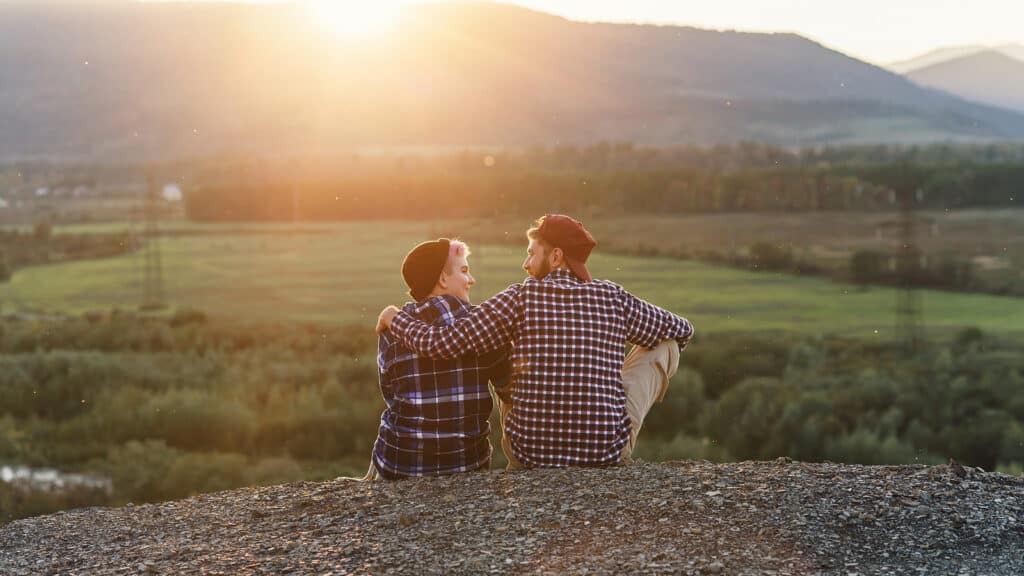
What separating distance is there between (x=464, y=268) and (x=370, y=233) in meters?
79.2

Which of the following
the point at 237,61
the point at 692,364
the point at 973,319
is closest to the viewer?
the point at 692,364

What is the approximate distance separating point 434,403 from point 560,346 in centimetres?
81

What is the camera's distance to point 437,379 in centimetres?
643

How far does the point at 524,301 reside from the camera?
6332 mm

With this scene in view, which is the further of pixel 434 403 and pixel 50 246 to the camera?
pixel 50 246

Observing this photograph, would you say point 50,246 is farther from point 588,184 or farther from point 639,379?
point 639,379

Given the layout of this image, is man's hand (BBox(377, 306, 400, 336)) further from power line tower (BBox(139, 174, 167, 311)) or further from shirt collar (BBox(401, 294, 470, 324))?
power line tower (BBox(139, 174, 167, 311))

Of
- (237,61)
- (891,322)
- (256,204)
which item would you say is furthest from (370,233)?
(237,61)

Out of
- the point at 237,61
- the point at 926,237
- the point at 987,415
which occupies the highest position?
the point at 237,61

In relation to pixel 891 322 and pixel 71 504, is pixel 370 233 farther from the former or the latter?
pixel 71 504

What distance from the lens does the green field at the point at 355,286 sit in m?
74.1

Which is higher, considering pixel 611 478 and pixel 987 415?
pixel 611 478

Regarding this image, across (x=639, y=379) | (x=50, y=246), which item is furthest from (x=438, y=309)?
(x=50, y=246)

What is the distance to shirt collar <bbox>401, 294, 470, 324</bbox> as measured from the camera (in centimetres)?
633
